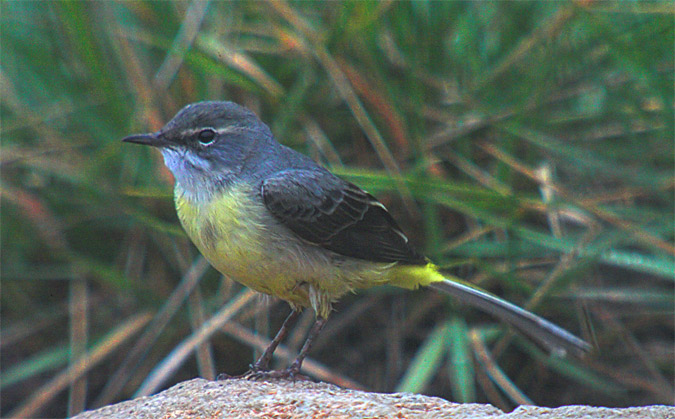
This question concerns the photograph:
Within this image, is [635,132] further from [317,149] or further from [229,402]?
[229,402]

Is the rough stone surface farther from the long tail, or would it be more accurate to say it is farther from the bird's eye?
the bird's eye

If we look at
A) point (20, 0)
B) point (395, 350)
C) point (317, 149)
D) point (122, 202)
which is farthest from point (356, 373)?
point (20, 0)

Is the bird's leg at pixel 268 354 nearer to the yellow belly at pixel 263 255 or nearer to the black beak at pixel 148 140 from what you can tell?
the yellow belly at pixel 263 255

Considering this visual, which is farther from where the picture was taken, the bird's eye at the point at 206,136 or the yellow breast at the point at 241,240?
the bird's eye at the point at 206,136

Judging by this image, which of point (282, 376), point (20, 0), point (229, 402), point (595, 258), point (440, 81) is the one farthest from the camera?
point (20, 0)

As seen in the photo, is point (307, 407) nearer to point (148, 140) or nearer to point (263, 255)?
point (263, 255)

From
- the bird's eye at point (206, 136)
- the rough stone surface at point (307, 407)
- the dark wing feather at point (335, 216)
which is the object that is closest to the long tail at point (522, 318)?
the dark wing feather at point (335, 216)
